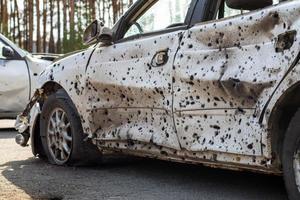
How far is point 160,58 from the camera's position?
4957 mm

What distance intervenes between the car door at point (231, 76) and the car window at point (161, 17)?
422mm

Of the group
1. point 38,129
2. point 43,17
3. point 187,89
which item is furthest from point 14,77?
point 43,17

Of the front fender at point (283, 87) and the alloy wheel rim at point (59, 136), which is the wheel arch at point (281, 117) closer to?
the front fender at point (283, 87)

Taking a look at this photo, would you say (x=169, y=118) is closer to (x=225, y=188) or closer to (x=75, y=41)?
(x=225, y=188)

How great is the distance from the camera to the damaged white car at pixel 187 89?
13.1 feet

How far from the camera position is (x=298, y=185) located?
155 inches

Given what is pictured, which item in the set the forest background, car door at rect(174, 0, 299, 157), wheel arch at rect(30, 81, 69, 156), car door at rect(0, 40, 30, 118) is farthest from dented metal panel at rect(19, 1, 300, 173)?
the forest background

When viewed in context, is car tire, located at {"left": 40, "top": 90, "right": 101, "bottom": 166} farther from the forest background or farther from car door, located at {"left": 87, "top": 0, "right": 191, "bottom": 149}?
the forest background

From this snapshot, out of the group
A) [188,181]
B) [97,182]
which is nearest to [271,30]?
[188,181]

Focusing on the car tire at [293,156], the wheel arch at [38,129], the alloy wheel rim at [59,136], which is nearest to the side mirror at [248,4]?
the car tire at [293,156]

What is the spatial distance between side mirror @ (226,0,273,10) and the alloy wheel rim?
2.43 m

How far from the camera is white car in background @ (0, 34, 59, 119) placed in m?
10.6

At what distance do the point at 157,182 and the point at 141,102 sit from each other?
782 mm

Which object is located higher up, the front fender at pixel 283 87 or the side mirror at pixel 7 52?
the side mirror at pixel 7 52
